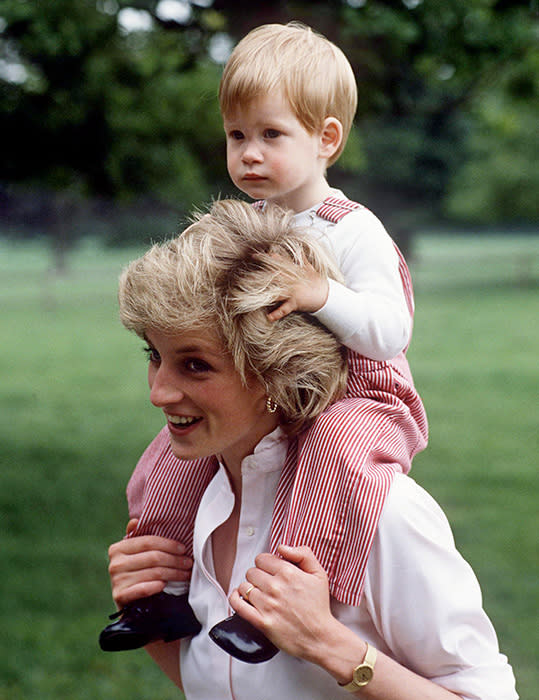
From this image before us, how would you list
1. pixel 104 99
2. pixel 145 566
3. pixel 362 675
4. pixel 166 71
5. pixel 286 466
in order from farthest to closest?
pixel 166 71 < pixel 104 99 < pixel 145 566 < pixel 286 466 < pixel 362 675

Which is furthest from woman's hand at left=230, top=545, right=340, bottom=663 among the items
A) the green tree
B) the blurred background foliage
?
the green tree

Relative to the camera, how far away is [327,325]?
1832 millimetres

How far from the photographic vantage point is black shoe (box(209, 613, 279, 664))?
5.74 feet

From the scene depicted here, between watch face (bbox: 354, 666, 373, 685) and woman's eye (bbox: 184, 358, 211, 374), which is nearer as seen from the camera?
watch face (bbox: 354, 666, 373, 685)

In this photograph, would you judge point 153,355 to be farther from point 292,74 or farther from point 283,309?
point 292,74

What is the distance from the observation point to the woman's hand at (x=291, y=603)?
172 centimetres

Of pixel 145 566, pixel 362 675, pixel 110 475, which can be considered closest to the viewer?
pixel 362 675

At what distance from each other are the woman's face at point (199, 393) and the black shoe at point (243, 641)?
0.32 meters

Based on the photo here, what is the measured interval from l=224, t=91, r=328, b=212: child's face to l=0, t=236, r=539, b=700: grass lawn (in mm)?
322

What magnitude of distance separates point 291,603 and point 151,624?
41 centimetres

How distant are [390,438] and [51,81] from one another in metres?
5.82

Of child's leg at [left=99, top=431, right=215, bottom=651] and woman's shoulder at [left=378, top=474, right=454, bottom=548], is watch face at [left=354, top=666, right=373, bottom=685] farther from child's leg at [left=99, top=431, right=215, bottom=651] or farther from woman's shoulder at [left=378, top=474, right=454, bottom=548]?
child's leg at [left=99, top=431, right=215, bottom=651]

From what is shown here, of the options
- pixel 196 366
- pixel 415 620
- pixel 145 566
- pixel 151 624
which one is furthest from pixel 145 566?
pixel 415 620

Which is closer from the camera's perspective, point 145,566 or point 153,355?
point 153,355
